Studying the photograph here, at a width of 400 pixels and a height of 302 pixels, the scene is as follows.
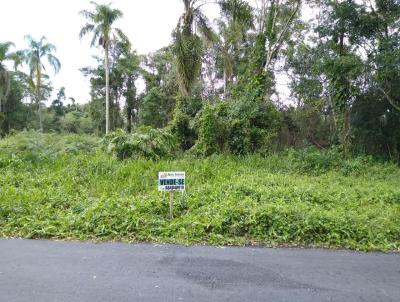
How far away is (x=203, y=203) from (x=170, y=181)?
1084 mm

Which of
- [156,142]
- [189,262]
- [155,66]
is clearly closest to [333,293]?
[189,262]

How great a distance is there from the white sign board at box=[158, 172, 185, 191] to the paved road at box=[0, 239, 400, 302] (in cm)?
124

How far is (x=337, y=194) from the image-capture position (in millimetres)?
7727

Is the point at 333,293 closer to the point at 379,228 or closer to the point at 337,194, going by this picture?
the point at 379,228

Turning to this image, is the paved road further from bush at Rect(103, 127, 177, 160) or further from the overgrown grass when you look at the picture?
bush at Rect(103, 127, 177, 160)

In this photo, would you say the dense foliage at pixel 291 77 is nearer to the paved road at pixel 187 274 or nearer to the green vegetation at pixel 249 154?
the green vegetation at pixel 249 154

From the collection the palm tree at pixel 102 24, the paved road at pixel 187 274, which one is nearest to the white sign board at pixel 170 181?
the paved road at pixel 187 274

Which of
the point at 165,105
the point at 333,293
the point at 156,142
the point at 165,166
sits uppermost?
the point at 165,105

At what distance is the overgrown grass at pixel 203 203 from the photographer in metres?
5.35

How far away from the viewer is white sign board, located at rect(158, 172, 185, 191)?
591 cm

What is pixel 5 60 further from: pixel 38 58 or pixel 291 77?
pixel 291 77

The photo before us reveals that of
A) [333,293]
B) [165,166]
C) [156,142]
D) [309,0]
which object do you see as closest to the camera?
[333,293]

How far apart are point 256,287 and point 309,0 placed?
581 inches

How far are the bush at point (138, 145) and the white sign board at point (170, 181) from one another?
17.9 feet
